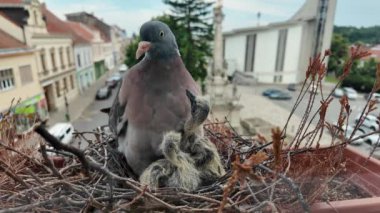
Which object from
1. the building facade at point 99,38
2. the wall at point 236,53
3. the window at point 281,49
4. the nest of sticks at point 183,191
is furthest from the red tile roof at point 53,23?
the nest of sticks at point 183,191

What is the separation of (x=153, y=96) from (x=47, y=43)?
6.91 m

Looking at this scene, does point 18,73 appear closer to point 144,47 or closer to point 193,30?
point 193,30

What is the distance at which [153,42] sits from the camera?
28.7 inches

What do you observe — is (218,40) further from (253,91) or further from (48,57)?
(253,91)

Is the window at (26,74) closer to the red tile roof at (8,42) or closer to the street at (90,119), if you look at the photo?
the red tile roof at (8,42)

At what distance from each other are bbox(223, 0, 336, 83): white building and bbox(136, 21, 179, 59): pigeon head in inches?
→ 396

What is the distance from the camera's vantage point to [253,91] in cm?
1042

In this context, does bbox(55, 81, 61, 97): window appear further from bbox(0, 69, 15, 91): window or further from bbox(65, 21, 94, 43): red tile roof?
bbox(0, 69, 15, 91): window

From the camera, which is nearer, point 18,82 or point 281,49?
point 18,82

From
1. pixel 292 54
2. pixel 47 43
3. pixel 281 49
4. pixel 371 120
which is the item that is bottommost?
pixel 371 120

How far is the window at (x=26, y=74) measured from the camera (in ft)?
17.1

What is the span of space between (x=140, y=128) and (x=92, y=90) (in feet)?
34.9

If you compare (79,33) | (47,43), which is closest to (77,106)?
(47,43)

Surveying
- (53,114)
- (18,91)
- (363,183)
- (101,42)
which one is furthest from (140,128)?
(101,42)
